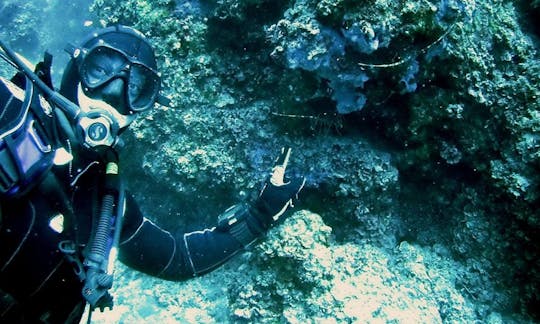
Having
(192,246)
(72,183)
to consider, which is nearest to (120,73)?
(72,183)

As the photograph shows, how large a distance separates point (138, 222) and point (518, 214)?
294cm

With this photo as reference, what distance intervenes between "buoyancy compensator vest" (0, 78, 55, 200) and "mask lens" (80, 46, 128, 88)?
21.7 inches

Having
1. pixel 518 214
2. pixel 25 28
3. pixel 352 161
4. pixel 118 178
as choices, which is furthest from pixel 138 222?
pixel 25 28

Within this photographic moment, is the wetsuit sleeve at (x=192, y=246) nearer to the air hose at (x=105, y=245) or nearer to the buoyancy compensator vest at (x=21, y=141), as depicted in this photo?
the air hose at (x=105, y=245)

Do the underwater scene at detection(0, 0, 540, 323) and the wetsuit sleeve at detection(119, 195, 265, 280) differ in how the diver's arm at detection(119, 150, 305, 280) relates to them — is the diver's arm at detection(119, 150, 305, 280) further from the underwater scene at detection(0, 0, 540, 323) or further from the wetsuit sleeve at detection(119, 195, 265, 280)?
the underwater scene at detection(0, 0, 540, 323)

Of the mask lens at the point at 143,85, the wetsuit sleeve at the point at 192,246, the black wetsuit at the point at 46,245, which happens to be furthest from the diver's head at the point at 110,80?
the wetsuit sleeve at the point at 192,246

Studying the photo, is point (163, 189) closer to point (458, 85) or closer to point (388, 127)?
point (388, 127)

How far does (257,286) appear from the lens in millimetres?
2883

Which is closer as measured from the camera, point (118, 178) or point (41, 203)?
point (41, 203)

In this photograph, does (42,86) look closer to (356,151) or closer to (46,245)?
(46,245)

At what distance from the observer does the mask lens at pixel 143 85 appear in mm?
2431

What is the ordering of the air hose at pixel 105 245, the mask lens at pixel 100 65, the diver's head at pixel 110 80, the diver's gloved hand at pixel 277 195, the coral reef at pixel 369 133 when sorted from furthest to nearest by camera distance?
the diver's gloved hand at pixel 277 195 < the coral reef at pixel 369 133 < the mask lens at pixel 100 65 < the diver's head at pixel 110 80 < the air hose at pixel 105 245

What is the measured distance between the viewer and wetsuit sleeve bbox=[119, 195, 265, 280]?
→ 9.32 feet

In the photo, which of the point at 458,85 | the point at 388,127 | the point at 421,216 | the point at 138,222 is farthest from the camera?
the point at 421,216
